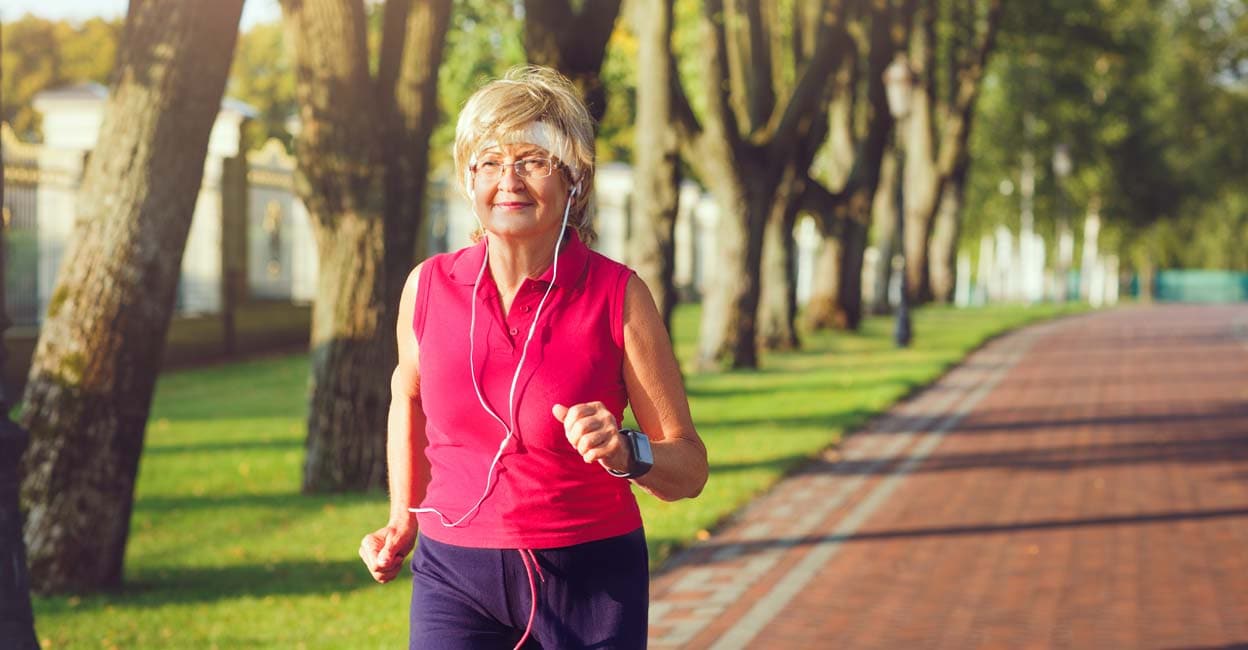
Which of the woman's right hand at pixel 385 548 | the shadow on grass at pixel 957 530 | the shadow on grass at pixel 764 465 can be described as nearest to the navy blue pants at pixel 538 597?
the woman's right hand at pixel 385 548

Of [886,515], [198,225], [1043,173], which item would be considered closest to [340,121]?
[886,515]

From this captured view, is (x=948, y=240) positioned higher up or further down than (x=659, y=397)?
higher up

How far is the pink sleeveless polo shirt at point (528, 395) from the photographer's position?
322 cm

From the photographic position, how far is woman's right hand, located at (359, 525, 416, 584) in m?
3.52

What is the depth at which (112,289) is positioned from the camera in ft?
25.3

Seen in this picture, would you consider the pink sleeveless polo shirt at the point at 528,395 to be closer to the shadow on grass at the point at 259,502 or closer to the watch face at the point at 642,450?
the watch face at the point at 642,450

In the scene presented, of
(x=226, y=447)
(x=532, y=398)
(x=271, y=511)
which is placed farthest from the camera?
(x=226, y=447)

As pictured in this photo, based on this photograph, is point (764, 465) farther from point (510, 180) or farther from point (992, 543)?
point (510, 180)

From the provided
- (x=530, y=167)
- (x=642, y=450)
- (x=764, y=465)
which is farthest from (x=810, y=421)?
(x=642, y=450)

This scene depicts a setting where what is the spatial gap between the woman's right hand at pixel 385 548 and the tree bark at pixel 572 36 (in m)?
10.4

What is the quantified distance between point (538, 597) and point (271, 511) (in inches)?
294

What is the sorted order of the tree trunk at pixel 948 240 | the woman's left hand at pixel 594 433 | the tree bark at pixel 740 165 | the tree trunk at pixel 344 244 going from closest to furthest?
1. the woman's left hand at pixel 594 433
2. the tree trunk at pixel 344 244
3. the tree bark at pixel 740 165
4. the tree trunk at pixel 948 240

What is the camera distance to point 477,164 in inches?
131

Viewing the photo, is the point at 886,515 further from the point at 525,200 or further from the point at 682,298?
the point at 682,298
